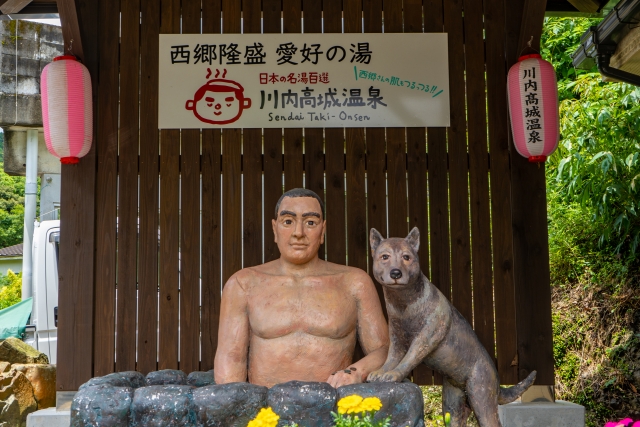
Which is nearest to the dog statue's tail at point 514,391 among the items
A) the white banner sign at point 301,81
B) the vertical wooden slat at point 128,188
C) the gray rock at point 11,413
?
the white banner sign at point 301,81

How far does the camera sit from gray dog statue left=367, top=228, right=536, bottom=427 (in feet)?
13.4

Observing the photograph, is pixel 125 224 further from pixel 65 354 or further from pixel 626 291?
pixel 626 291

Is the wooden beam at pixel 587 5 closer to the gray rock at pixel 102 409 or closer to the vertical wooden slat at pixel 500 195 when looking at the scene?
the vertical wooden slat at pixel 500 195

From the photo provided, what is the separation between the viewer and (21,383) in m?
7.08

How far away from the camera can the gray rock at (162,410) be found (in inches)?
126

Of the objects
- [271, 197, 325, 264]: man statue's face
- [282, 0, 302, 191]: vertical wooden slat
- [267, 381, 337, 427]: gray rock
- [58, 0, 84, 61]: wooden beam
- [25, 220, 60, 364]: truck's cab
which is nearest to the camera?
[267, 381, 337, 427]: gray rock

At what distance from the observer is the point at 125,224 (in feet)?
18.0

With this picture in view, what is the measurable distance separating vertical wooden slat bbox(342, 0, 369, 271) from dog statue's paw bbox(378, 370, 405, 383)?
1667mm

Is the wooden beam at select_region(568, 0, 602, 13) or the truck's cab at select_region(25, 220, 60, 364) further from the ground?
the wooden beam at select_region(568, 0, 602, 13)

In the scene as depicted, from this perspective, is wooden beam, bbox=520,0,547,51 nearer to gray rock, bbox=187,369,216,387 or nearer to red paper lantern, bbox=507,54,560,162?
red paper lantern, bbox=507,54,560,162

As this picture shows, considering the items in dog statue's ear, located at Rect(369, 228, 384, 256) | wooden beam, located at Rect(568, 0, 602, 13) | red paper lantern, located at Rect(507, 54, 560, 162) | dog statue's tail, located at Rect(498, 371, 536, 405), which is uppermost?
wooden beam, located at Rect(568, 0, 602, 13)

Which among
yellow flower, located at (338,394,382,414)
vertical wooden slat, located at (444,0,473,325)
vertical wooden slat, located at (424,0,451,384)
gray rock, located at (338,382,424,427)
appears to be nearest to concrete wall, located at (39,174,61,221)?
vertical wooden slat, located at (424,0,451,384)

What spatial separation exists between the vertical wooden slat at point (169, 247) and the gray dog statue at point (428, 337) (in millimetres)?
1972

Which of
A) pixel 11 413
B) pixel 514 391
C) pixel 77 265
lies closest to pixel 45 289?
pixel 11 413
